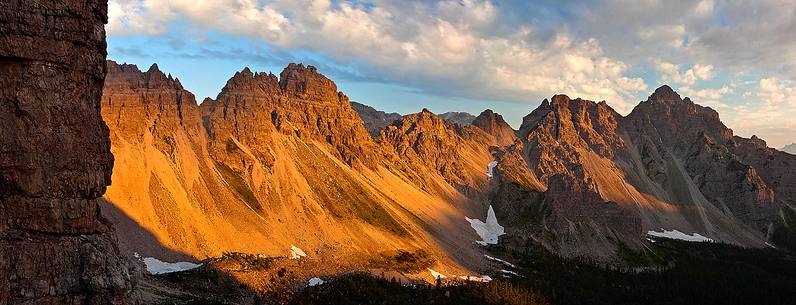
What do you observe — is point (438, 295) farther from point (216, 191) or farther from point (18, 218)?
point (18, 218)

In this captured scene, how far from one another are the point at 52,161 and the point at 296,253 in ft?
290

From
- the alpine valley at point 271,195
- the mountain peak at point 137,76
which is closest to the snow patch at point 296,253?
the alpine valley at point 271,195

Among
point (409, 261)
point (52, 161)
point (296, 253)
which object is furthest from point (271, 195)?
point (52, 161)

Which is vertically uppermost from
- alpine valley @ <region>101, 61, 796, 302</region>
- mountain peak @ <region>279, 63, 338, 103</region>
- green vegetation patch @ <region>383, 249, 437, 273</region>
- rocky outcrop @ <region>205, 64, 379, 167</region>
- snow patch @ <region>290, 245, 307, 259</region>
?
mountain peak @ <region>279, 63, 338, 103</region>

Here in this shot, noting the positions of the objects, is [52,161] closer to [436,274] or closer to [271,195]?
[271,195]

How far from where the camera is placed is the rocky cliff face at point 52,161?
1170 inches

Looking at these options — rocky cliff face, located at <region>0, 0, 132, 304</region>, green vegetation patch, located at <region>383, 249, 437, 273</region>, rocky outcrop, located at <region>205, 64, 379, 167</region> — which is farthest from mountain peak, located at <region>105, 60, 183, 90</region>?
rocky cliff face, located at <region>0, 0, 132, 304</region>

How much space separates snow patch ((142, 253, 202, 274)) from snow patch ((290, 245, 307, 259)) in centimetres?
2454

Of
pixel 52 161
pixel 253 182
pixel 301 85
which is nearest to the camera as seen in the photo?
pixel 52 161

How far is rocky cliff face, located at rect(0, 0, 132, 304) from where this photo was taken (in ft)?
97.5

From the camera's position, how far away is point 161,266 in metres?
90.7

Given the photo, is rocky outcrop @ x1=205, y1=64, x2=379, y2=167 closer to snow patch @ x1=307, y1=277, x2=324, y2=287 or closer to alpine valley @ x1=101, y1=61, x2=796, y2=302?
alpine valley @ x1=101, y1=61, x2=796, y2=302

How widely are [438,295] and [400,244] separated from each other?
32.1m

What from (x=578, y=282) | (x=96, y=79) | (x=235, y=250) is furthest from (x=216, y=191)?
(x=578, y=282)
